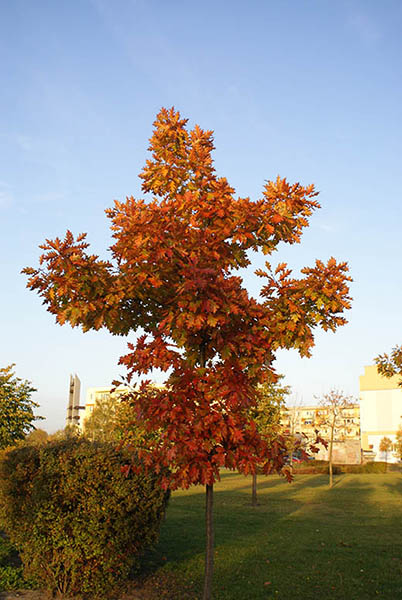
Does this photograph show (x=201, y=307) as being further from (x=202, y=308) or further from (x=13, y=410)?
(x=13, y=410)

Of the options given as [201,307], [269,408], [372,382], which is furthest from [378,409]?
[201,307]

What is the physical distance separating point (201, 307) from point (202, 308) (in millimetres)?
149

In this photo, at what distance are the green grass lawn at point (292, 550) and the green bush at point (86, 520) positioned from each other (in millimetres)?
1350

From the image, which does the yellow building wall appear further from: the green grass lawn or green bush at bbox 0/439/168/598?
green bush at bbox 0/439/168/598

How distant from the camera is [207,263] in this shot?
5.23 m

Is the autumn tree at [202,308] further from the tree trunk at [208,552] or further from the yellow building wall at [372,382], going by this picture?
the yellow building wall at [372,382]

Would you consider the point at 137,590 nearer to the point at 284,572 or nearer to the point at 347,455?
the point at 284,572

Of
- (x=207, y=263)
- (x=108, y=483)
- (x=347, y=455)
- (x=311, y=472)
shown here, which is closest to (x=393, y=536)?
(x=108, y=483)

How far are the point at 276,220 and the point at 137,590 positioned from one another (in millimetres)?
5877

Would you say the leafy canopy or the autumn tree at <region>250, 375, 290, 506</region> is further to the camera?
the autumn tree at <region>250, 375, 290, 506</region>

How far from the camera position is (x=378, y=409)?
316 feet

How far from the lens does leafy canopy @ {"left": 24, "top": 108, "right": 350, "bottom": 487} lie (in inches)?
189

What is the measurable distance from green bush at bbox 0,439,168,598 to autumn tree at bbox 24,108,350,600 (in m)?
1.76

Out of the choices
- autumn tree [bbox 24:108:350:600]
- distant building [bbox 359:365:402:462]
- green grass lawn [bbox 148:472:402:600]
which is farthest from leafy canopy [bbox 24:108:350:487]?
distant building [bbox 359:365:402:462]
